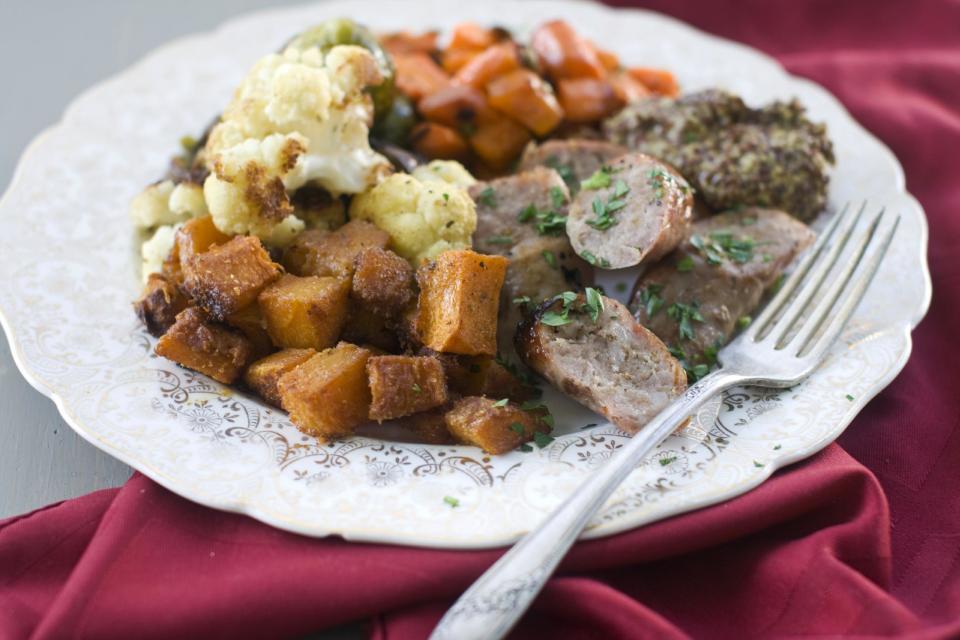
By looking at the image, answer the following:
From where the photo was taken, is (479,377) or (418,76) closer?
(479,377)

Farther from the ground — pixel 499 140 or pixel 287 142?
pixel 287 142

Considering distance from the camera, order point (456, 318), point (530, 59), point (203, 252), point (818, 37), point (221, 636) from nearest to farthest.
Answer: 1. point (221, 636)
2. point (456, 318)
3. point (203, 252)
4. point (530, 59)
5. point (818, 37)

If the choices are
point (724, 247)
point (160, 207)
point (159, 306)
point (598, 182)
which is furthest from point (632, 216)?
point (160, 207)

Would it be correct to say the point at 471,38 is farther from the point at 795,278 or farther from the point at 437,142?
the point at 795,278

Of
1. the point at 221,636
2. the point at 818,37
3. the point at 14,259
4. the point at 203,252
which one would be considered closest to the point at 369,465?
the point at 221,636

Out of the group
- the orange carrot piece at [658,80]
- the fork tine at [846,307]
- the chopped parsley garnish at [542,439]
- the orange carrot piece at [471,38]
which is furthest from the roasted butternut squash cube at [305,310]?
the orange carrot piece at [658,80]

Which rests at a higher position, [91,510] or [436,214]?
[436,214]

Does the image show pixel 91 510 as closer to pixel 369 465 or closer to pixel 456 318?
pixel 369 465
